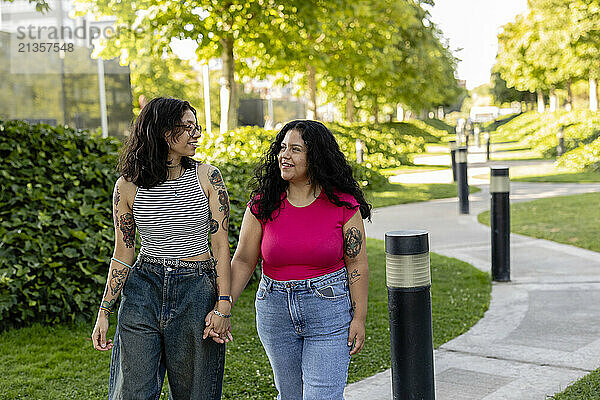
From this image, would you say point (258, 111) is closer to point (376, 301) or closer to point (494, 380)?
point (376, 301)

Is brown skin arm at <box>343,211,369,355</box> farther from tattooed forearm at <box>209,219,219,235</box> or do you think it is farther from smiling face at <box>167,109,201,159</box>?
smiling face at <box>167,109,201,159</box>

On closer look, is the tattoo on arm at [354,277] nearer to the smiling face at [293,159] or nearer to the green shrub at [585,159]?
the smiling face at [293,159]

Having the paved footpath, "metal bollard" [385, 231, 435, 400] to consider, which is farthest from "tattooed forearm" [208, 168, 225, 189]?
the paved footpath

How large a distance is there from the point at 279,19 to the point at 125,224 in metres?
11.5

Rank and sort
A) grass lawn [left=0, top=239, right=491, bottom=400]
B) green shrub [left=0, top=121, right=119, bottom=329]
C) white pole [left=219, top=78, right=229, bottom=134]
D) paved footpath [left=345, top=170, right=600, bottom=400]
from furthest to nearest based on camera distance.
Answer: white pole [left=219, top=78, right=229, bottom=134] → green shrub [left=0, top=121, right=119, bottom=329] → grass lawn [left=0, top=239, right=491, bottom=400] → paved footpath [left=345, top=170, right=600, bottom=400]

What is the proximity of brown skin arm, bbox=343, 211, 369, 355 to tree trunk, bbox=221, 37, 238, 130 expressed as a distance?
12048 mm

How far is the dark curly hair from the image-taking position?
3.03 metres

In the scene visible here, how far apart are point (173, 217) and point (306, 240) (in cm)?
54

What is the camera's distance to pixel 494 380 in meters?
4.49

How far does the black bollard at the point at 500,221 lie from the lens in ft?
23.5

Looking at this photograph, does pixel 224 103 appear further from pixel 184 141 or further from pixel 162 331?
pixel 162 331

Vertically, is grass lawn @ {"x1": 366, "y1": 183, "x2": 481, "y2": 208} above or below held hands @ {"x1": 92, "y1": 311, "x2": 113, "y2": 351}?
above

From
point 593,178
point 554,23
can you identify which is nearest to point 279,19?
point 593,178

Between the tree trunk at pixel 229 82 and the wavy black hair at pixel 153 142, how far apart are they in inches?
468
